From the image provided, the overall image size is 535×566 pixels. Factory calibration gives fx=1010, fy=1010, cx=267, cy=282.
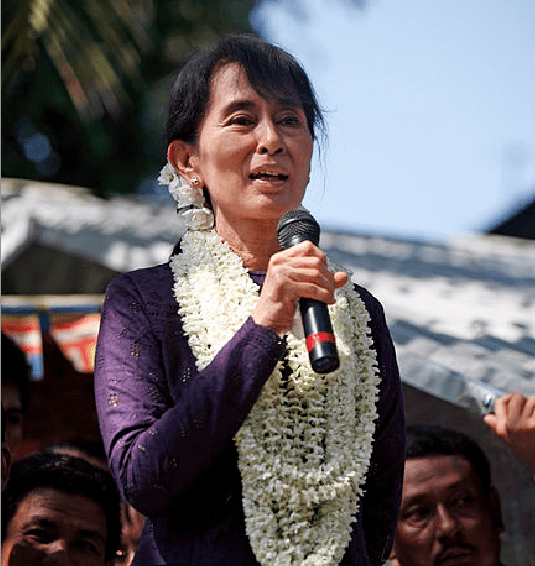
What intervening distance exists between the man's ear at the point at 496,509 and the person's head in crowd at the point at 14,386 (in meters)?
2.12

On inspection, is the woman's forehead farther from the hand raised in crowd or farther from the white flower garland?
the hand raised in crowd

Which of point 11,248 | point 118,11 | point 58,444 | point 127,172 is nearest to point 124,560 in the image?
point 58,444

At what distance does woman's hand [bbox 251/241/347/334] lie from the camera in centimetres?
188

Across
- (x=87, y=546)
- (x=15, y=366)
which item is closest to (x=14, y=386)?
(x=15, y=366)

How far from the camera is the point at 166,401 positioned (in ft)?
6.53

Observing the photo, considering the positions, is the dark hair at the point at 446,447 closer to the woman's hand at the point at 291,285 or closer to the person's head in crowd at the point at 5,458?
the person's head in crowd at the point at 5,458

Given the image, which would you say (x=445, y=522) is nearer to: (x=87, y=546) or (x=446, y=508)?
(x=446, y=508)

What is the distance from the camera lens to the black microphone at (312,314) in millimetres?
1823

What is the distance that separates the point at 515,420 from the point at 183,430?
2.26 meters

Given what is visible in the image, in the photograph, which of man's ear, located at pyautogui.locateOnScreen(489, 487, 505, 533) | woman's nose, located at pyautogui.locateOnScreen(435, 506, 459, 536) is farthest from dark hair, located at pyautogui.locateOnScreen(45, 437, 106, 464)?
man's ear, located at pyautogui.locateOnScreen(489, 487, 505, 533)

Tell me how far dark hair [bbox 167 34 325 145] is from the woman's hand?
1.48 ft

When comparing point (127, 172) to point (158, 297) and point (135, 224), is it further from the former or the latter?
point (158, 297)

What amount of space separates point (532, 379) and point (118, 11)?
5.57 metres

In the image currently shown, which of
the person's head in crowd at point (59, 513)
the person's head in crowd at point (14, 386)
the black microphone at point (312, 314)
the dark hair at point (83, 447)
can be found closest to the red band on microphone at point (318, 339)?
the black microphone at point (312, 314)
